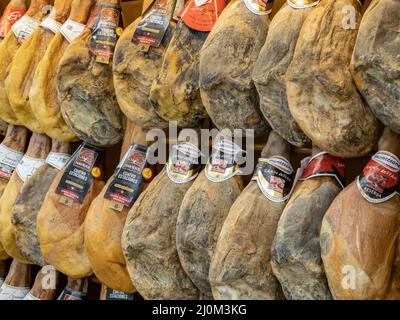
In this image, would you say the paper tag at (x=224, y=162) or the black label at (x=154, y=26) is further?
the black label at (x=154, y=26)

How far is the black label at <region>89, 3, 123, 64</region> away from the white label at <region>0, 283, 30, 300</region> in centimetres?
93

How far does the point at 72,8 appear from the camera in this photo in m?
2.26

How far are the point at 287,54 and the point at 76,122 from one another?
0.78m

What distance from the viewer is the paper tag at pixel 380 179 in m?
1.50

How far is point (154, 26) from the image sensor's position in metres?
1.97

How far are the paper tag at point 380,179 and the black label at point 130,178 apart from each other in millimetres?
722

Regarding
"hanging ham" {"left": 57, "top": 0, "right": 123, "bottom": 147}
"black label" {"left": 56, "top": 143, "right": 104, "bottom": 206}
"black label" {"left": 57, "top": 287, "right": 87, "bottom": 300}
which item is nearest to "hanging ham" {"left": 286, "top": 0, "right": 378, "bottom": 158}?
"hanging ham" {"left": 57, "top": 0, "right": 123, "bottom": 147}

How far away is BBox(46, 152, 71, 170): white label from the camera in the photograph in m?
2.30

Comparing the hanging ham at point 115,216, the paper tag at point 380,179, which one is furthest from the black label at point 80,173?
the paper tag at point 380,179

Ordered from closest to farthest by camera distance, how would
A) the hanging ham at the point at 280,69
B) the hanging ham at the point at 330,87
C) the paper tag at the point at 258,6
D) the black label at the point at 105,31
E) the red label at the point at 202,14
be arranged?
the hanging ham at the point at 330,87
the hanging ham at the point at 280,69
the paper tag at the point at 258,6
the red label at the point at 202,14
the black label at the point at 105,31

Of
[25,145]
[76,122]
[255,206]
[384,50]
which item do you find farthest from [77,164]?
[384,50]

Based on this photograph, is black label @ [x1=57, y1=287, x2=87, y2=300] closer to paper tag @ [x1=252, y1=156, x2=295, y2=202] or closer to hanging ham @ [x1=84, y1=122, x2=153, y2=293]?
hanging ham @ [x1=84, y1=122, x2=153, y2=293]

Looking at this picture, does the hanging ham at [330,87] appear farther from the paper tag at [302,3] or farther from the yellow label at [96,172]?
the yellow label at [96,172]
